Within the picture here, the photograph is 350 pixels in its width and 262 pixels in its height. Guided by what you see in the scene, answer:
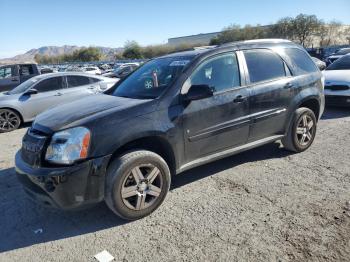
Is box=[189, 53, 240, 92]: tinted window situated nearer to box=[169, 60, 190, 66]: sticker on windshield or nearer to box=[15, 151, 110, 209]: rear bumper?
box=[169, 60, 190, 66]: sticker on windshield

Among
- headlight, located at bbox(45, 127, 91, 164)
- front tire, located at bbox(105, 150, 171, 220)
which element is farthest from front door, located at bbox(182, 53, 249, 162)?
headlight, located at bbox(45, 127, 91, 164)

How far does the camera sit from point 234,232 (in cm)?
328

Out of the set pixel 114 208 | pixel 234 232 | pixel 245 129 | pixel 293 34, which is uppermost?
pixel 293 34

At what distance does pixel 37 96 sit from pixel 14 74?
571 centimetres

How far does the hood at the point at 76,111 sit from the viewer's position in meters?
3.54

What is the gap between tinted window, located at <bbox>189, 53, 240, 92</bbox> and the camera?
4.13 metres

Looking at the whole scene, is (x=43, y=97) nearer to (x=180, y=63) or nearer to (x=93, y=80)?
(x=93, y=80)

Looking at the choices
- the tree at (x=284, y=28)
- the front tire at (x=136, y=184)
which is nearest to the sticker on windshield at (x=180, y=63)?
the front tire at (x=136, y=184)

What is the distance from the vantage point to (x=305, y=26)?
68312mm

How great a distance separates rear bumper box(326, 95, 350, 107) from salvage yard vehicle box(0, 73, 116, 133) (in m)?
5.89

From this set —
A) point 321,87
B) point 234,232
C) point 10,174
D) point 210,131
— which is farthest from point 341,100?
point 10,174

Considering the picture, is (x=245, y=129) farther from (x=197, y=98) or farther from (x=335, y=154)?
(x=335, y=154)

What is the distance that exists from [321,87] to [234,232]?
3.48 meters

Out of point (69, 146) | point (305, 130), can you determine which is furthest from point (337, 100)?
point (69, 146)
